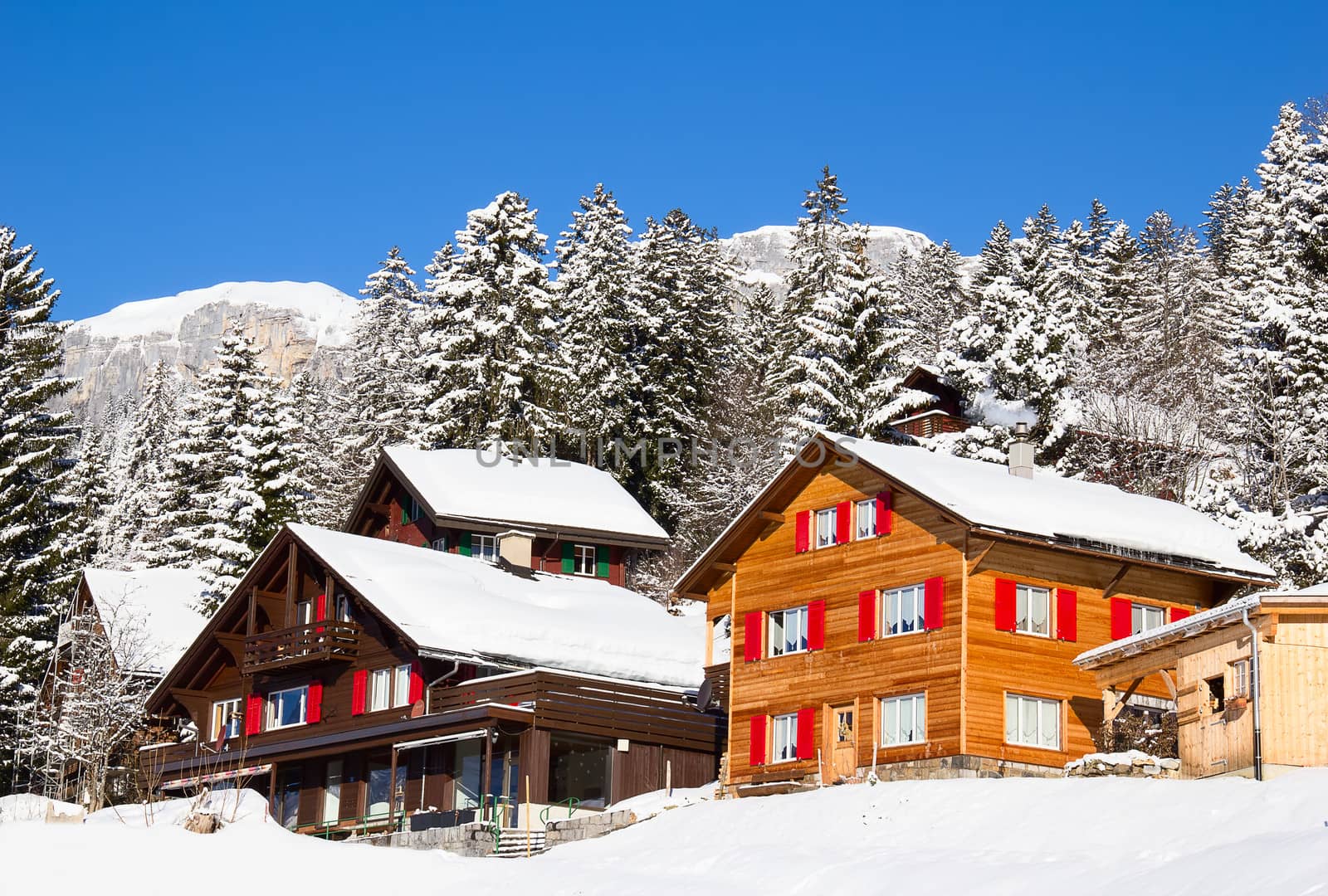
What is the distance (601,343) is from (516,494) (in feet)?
48.6

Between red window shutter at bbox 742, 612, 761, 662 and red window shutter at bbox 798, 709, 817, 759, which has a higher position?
red window shutter at bbox 742, 612, 761, 662

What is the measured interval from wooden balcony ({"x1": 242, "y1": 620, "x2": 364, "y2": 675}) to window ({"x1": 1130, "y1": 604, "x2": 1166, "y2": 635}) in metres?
19.9

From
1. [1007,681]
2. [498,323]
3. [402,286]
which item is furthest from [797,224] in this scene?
[1007,681]

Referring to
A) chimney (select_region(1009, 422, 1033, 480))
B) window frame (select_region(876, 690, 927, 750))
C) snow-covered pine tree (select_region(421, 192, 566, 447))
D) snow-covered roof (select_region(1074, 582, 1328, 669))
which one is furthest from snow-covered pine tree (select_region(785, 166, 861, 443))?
snow-covered roof (select_region(1074, 582, 1328, 669))

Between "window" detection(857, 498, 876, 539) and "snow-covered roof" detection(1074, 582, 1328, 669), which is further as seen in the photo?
"window" detection(857, 498, 876, 539)

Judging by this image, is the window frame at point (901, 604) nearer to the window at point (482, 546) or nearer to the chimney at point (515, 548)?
the chimney at point (515, 548)

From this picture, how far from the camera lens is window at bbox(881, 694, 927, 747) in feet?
119

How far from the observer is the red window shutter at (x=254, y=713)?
157 ft

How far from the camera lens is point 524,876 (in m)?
31.4

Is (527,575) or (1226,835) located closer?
(1226,835)

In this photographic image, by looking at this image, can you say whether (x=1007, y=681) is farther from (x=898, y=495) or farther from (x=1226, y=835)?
(x=1226, y=835)

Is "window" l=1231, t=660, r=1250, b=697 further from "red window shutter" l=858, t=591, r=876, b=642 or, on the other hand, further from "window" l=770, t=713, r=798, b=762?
"window" l=770, t=713, r=798, b=762

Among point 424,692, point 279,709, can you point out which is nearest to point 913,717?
point 424,692

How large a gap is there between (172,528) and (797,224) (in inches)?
1128
